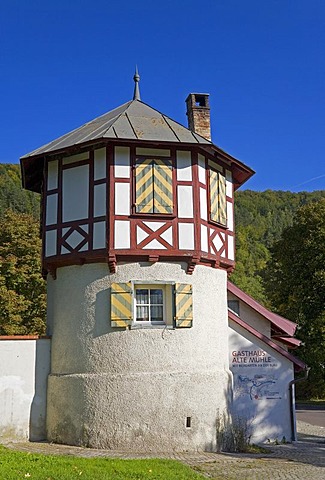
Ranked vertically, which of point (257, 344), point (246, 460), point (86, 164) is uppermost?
point (86, 164)

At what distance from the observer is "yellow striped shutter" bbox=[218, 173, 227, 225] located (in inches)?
634

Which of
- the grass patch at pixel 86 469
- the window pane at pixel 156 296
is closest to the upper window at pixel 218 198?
the window pane at pixel 156 296

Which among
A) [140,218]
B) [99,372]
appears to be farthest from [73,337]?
[140,218]

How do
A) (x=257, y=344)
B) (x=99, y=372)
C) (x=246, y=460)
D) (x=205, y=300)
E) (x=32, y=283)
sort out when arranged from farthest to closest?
1. (x=32, y=283)
2. (x=257, y=344)
3. (x=205, y=300)
4. (x=99, y=372)
5. (x=246, y=460)

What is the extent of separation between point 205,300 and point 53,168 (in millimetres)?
5548

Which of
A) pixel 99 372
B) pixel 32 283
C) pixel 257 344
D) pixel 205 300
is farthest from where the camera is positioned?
pixel 32 283

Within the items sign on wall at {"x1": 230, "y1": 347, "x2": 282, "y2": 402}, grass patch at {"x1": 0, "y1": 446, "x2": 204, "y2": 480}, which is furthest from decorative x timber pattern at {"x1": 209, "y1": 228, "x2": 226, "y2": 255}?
grass patch at {"x1": 0, "y1": 446, "x2": 204, "y2": 480}

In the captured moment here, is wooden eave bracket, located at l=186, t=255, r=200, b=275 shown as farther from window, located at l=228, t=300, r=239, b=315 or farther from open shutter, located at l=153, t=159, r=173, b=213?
window, located at l=228, t=300, r=239, b=315

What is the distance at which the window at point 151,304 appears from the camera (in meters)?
14.2

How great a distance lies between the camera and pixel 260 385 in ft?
58.5

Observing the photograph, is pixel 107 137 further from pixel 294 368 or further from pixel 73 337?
pixel 294 368

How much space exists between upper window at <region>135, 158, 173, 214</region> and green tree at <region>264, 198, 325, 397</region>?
1900 cm

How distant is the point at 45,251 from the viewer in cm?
1555

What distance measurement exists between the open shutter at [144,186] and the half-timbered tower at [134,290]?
0.03 meters
